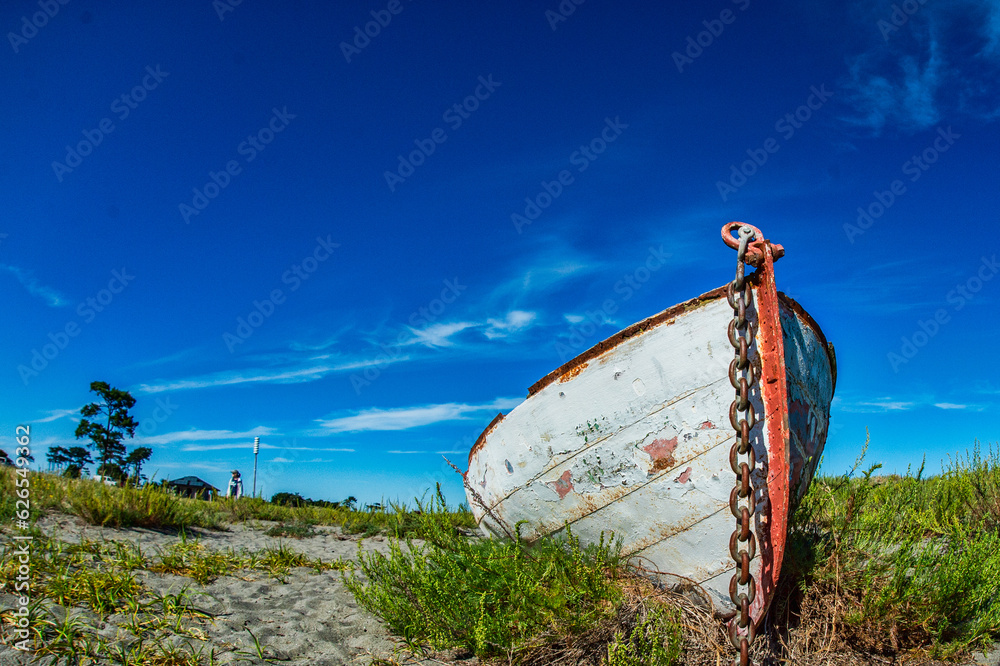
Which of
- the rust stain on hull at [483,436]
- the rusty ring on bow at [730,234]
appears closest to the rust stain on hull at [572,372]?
the rust stain on hull at [483,436]

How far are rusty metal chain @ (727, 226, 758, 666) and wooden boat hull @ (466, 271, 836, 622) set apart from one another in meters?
0.10

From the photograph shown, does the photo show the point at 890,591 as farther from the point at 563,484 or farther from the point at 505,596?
the point at 505,596

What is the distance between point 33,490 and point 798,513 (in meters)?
7.51

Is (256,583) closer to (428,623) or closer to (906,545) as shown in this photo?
(428,623)

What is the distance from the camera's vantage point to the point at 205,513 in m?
7.77

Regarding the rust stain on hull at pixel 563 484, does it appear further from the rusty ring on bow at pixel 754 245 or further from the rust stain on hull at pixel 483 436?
the rusty ring on bow at pixel 754 245

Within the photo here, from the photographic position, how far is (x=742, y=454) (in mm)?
2803

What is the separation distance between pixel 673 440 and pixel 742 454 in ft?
1.47

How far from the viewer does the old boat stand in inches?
117

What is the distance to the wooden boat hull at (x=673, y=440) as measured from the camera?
9.83 feet

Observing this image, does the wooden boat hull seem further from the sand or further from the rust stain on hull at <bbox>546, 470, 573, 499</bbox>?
the sand

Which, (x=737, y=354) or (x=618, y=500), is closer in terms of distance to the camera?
(x=737, y=354)

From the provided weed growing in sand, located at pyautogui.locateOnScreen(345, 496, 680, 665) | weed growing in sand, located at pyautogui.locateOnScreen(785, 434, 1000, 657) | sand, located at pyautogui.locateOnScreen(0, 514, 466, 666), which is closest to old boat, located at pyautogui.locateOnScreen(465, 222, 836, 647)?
weed growing in sand, located at pyautogui.locateOnScreen(345, 496, 680, 665)

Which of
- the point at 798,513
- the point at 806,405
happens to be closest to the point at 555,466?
the point at 806,405
